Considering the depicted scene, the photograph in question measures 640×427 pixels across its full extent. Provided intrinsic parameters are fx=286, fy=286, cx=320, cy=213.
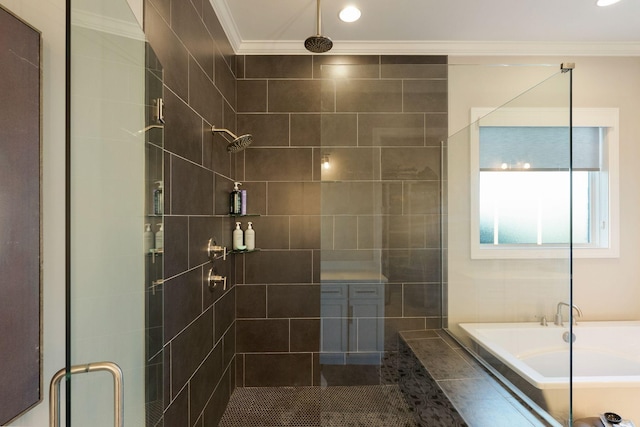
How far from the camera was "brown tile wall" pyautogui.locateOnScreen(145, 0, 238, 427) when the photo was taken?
111 cm

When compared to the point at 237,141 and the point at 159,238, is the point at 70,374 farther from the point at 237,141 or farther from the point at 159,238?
the point at 237,141

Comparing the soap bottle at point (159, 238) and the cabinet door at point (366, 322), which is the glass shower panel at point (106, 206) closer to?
the soap bottle at point (159, 238)

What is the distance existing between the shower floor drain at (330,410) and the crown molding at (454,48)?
225 cm

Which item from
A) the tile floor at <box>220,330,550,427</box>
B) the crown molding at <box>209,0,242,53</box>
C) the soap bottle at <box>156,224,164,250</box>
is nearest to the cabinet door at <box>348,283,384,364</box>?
the tile floor at <box>220,330,550,427</box>

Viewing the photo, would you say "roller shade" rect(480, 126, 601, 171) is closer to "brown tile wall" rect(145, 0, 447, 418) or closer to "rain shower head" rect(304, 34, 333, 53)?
"brown tile wall" rect(145, 0, 447, 418)

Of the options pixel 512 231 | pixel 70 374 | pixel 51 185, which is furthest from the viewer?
pixel 512 231

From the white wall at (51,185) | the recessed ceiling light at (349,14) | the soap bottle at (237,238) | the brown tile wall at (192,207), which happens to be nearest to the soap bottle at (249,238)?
the soap bottle at (237,238)

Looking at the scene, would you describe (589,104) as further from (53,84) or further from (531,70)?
(53,84)

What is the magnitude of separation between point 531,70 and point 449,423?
173 centimetres

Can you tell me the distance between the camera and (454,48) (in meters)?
2.08

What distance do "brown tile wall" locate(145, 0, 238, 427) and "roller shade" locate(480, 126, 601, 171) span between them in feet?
4.85

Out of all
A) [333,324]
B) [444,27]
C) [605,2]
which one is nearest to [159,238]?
[333,324]

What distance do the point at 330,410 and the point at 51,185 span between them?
70.9 inches

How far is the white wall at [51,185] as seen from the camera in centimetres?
58
